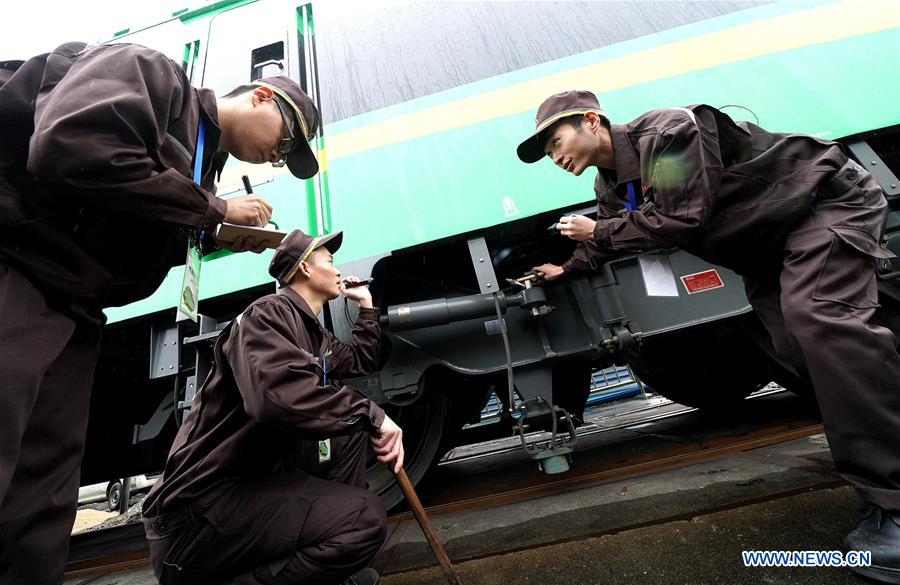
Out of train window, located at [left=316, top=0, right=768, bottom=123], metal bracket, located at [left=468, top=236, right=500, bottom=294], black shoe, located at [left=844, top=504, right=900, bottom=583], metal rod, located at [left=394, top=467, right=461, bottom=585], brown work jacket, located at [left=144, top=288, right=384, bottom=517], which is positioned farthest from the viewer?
train window, located at [left=316, top=0, right=768, bottom=123]

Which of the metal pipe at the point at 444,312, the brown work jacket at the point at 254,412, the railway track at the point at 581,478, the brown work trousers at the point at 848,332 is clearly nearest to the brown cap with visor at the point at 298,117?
the brown work jacket at the point at 254,412

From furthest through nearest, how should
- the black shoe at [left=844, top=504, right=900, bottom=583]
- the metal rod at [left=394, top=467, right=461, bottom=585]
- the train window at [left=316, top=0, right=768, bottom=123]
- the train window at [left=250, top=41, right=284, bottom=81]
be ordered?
the train window at [left=250, top=41, right=284, bottom=81]
the train window at [left=316, top=0, right=768, bottom=123]
the metal rod at [left=394, top=467, right=461, bottom=585]
the black shoe at [left=844, top=504, right=900, bottom=583]

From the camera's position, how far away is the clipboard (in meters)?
1.20

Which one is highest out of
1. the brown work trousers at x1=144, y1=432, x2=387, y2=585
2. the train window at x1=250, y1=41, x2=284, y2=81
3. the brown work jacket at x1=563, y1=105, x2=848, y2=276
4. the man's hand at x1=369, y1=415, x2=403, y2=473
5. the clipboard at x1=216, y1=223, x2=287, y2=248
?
the train window at x1=250, y1=41, x2=284, y2=81

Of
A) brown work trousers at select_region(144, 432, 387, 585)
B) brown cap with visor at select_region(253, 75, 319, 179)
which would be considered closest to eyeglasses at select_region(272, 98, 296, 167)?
brown cap with visor at select_region(253, 75, 319, 179)

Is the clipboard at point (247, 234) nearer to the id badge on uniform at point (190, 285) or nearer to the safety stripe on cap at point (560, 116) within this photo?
the id badge on uniform at point (190, 285)

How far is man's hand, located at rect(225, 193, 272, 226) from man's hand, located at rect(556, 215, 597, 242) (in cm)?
118

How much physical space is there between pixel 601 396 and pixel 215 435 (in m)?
7.57

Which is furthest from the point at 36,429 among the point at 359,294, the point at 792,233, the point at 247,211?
the point at 792,233

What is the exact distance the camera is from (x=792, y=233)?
4.67 ft

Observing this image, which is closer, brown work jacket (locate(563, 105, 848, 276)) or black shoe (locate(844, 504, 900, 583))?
black shoe (locate(844, 504, 900, 583))

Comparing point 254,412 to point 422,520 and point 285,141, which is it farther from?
point 285,141

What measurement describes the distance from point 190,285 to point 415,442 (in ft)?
5.98

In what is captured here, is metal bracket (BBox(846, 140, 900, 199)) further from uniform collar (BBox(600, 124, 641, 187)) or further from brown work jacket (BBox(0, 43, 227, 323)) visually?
brown work jacket (BBox(0, 43, 227, 323))
